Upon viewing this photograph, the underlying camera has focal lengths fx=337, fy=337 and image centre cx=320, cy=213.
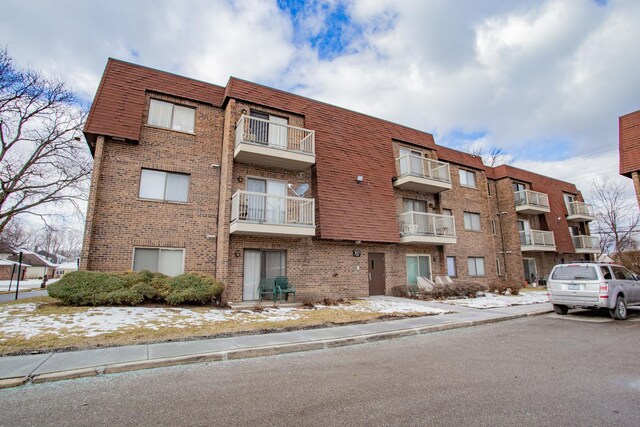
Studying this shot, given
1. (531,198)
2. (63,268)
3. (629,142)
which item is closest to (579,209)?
(531,198)

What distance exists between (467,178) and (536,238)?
7085 millimetres

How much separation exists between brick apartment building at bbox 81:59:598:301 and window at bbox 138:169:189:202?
0.04 meters

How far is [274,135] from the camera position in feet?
47.2

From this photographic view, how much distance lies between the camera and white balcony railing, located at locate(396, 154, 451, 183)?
17766 millimetres

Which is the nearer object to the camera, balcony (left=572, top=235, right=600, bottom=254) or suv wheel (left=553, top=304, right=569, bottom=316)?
suv wheel (left=553, top=304, right=569, bottom=316)

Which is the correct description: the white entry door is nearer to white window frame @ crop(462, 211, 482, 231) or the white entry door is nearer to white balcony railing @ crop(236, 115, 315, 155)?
white balcony railing @ crop(236, 115, 315, 155)

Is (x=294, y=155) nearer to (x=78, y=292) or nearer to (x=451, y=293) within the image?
(x=78, y=292)

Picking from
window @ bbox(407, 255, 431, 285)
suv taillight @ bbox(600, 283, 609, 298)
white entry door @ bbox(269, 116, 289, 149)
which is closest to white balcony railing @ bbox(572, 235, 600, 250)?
window @ bbox(407, 255, 431, 285)

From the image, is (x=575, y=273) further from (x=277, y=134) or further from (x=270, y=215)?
(x=277, y=134)

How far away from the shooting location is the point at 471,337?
25.9 feet

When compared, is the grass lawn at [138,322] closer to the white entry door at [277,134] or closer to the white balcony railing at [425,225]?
the white balcony railing at [425,225]

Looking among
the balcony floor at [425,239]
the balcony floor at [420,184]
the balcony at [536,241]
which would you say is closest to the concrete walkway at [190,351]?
the balcony floor at [425,239]

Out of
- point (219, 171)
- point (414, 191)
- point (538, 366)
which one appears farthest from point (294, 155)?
point (538, 366)

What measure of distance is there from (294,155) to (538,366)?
34.5 feet
